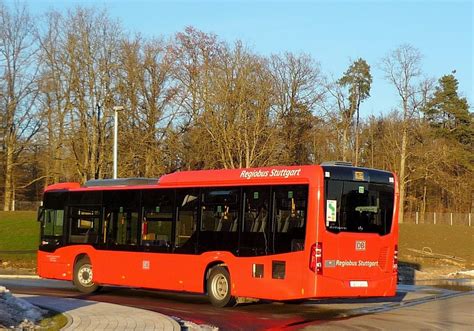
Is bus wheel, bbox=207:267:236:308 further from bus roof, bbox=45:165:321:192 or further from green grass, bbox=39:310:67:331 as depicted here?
green grass, bbox=39:310:67:331

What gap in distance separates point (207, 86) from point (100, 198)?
104 ft

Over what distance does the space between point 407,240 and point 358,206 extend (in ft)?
110

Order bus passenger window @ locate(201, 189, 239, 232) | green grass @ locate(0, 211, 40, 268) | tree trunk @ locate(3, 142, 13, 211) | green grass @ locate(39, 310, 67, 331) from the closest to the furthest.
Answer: green grass @ locate(39, 310, 67, 331) < bus passenger window @ locate(201, 189, 239, 232) < green grass @ locate(0, 211, 40, 268) < tree trunk @ locate(3, 142, 13, 211)

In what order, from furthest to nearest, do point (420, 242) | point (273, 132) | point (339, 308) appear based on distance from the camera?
point (273, 132), point (420, 242), point (339, 308)

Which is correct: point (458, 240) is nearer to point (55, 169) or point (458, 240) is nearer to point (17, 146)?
point (55, 169)

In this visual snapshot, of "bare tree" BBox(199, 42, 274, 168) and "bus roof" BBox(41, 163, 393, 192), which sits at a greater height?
"bare tree" BBox(199, 42, 274, 168)

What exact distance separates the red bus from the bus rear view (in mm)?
22

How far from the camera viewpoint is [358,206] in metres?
14.3

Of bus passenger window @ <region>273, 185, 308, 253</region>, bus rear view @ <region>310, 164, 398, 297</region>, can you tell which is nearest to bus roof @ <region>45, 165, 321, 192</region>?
bus passenger window @ <region>273, 185, 308, 253</region>

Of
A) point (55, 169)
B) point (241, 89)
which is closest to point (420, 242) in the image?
point (241, 89)

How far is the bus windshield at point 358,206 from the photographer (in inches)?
544

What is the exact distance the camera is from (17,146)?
52.0m

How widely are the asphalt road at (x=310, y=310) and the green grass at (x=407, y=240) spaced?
11.9 meters

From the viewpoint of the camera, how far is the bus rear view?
13602 mm
